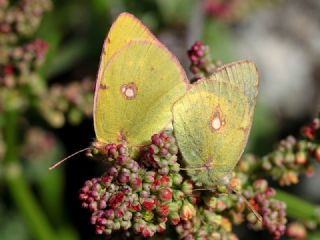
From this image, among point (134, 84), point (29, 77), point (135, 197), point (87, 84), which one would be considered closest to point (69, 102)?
point (87, 84)

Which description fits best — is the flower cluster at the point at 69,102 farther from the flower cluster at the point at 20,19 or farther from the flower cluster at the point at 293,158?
the flower cluster at the point at 293,158

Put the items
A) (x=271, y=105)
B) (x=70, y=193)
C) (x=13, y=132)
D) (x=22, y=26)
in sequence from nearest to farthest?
(x=22, y=26) → (x=13, y=132) → (x=70, y=193) → (x=271, y=105)

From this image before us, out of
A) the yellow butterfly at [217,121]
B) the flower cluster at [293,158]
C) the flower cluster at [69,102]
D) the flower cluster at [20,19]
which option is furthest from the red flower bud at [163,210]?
the flower cluster at [20,19]

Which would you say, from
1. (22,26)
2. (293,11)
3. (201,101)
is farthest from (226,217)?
(293,11)

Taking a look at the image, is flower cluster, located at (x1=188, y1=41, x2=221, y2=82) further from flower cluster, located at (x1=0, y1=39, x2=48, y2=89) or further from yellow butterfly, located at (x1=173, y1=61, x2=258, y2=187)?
flower cluster, located at (x1=0, y1=39, x2=48, y2=89)

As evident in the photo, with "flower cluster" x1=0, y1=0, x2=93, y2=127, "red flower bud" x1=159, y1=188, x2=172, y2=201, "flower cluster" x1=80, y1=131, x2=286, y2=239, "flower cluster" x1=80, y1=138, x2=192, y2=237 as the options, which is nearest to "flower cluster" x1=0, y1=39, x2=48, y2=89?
"flower cluster" x1=0, y1=0, x2=93, y2=127

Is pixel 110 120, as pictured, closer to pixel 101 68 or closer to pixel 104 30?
pixel 101 68
